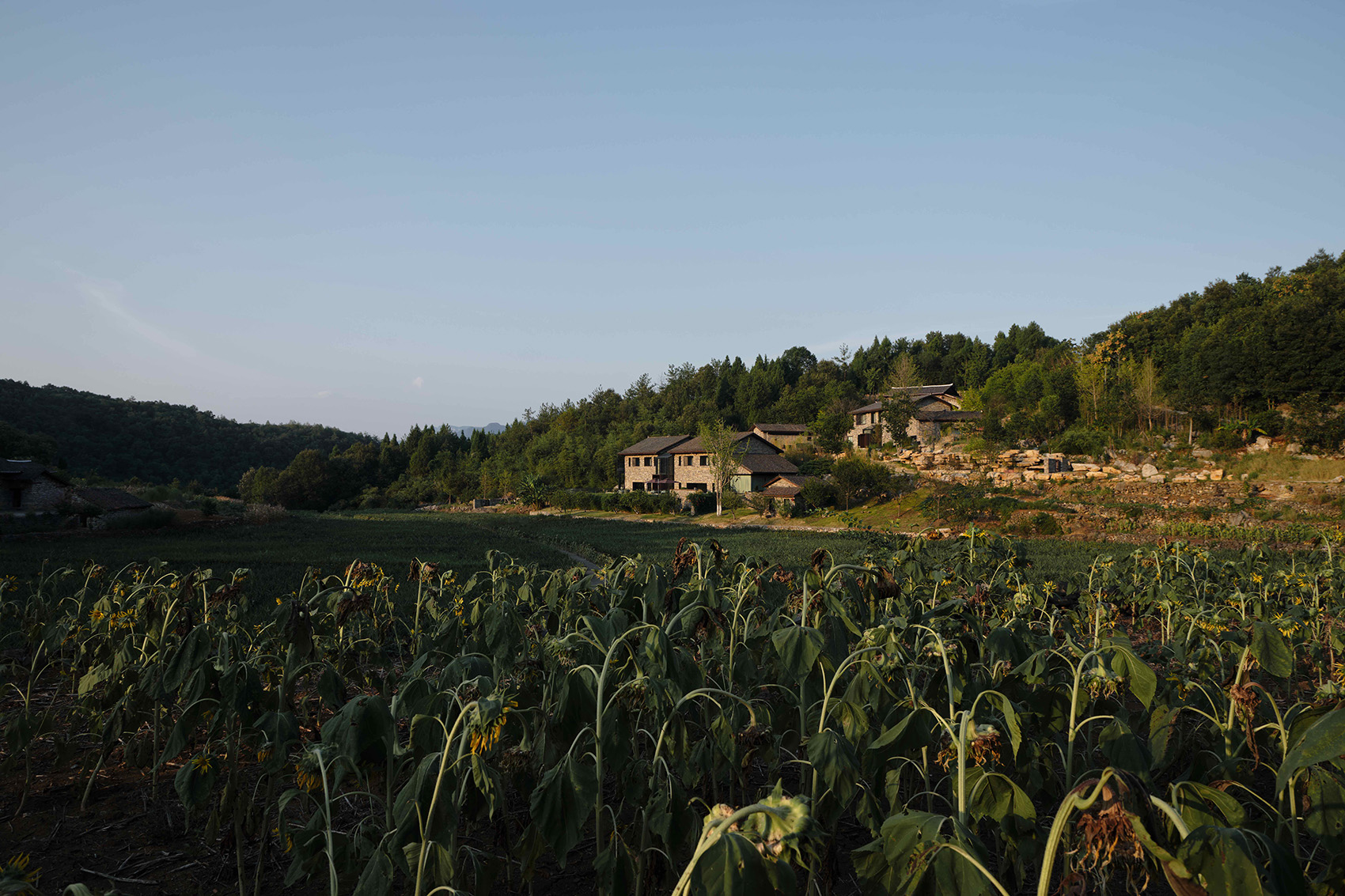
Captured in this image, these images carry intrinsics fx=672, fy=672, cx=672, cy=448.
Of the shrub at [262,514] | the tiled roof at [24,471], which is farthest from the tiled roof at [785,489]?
the tiled roof at [24,471]

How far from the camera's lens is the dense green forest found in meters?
32.2

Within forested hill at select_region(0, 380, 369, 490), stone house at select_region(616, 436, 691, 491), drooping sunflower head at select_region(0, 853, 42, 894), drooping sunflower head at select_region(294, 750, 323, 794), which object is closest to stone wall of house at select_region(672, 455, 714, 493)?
stone house at select_region(616, 436, 691, 491)

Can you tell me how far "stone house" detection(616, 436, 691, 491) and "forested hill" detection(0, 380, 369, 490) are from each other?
33.4m

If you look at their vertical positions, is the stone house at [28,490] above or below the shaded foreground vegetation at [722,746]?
above

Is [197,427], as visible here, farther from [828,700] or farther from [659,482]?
[828,700]

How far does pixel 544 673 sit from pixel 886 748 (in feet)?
4.44

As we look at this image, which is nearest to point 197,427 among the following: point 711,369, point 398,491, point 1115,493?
point 398,491

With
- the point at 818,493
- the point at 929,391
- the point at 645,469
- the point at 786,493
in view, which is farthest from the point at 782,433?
the point at 818,493

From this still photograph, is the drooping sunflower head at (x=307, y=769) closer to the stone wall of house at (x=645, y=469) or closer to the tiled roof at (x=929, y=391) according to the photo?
the stone wall of house at (x=645, y=469)

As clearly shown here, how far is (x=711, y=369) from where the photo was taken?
7512 cm

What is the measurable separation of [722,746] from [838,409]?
57580 mm

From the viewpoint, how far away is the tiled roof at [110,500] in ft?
85.4

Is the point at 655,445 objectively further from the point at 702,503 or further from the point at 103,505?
the point at 103,505

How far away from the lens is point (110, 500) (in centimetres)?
2670
